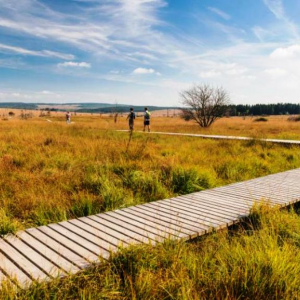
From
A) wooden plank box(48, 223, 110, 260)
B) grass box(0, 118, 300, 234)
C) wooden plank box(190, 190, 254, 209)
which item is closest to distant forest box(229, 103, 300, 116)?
grass box(0, 118, 300, 234)

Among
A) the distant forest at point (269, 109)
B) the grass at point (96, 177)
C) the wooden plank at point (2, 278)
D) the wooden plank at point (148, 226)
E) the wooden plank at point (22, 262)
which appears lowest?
the grass at point (96, 177)

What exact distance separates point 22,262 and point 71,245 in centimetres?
51

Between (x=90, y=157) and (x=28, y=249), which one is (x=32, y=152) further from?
(x=28, y=249)

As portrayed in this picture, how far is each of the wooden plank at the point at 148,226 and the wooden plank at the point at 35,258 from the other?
1126 millimetres

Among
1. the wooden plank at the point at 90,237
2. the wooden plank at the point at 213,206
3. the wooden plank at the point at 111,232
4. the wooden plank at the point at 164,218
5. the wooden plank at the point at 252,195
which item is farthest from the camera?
the wooden plank at the point at 252,195

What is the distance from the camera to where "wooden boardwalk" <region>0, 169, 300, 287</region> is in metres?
2.61

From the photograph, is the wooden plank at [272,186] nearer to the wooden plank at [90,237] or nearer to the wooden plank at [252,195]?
the wooden plank at [252,195]

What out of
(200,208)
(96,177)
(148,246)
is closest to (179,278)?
(148,246)

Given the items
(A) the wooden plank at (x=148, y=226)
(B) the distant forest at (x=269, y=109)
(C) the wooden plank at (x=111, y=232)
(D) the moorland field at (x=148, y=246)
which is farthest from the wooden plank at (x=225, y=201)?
(B) the distant forest at (x=269, y=109)

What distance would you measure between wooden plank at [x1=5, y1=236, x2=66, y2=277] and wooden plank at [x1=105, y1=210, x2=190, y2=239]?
3.69ft

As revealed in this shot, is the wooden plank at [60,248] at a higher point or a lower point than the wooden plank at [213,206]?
higher

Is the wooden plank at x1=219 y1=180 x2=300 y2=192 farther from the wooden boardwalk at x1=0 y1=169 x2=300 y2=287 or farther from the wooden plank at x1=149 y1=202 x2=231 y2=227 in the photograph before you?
the wooden plank at x1=149 y1=202 x2=231 y2=227

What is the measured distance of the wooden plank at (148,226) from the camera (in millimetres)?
3338

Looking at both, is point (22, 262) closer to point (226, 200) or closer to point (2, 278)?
point (2, 278)
